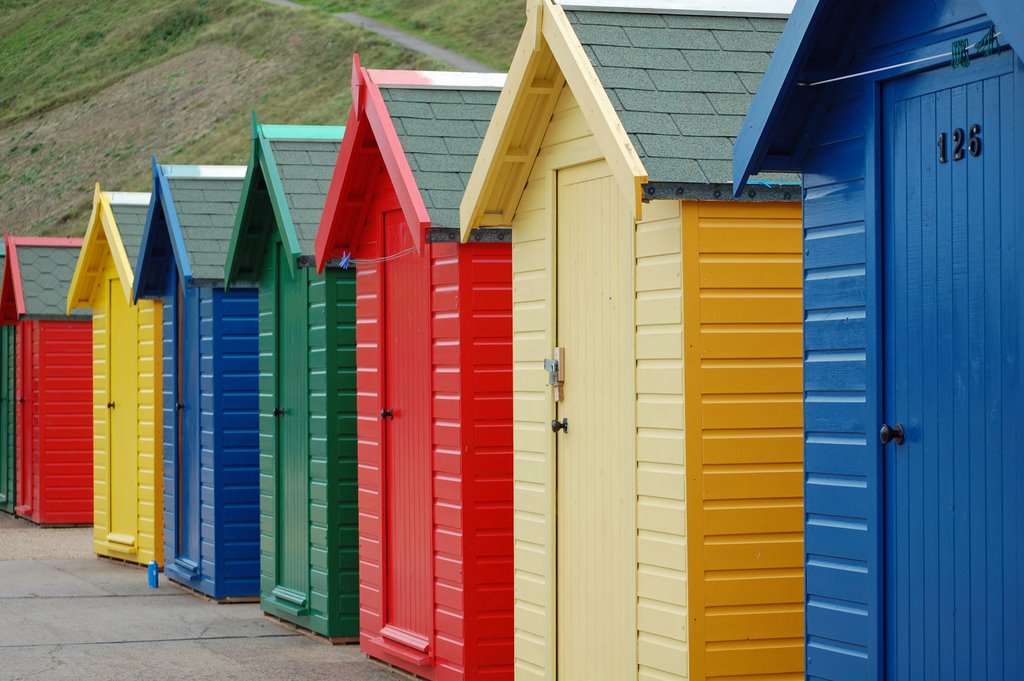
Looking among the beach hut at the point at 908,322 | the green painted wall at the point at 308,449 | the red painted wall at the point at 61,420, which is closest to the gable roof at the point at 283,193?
the green painted wall at the point at 308,449

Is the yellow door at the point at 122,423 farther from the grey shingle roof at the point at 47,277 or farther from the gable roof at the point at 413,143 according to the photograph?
the gable roof at the point at 413,143

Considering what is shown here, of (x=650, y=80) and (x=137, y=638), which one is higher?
(x=650, y=80)

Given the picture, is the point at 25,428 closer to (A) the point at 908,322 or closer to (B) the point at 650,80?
(B) the point at 650,80

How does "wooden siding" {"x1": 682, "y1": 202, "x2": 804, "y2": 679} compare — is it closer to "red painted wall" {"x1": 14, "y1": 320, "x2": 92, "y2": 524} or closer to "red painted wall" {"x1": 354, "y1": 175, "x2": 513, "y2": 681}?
"red painted wall" {"x1": 354, "y1": 175, "x2": 513, "y2": 681}

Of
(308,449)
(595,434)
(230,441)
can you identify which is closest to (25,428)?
(230,441)

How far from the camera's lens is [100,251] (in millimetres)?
16641

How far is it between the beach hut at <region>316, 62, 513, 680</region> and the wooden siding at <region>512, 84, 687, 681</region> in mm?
430

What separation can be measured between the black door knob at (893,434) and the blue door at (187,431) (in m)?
9.02

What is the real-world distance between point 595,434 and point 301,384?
4217 millimetres

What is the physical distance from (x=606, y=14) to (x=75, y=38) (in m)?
80.2

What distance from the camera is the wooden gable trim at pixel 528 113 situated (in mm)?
6746

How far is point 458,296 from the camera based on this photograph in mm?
8789

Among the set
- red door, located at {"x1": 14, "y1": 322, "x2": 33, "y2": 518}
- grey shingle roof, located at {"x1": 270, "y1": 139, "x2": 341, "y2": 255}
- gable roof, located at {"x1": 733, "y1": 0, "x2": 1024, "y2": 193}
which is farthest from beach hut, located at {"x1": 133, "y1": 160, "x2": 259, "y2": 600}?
gable roof, located at {"x1": 733, "y1": 0, "x2": 1024, "y2": 193}

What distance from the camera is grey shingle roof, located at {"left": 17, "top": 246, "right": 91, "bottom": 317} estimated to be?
19.9 meters
